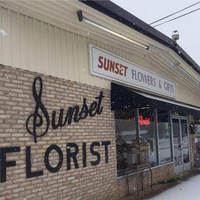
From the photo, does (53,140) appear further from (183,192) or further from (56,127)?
(183,192)

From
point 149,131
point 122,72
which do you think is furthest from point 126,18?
point 149,131

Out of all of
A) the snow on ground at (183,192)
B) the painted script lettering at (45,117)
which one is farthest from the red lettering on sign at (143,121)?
the painted script lettering at (45,117)

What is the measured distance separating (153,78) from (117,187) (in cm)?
414

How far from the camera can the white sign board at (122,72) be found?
6.58 meters

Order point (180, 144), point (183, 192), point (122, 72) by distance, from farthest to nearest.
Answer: point (180, 144), point (183, 192), point (122, 72)

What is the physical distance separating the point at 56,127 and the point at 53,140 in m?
0.26

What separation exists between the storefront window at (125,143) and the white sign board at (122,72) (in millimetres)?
989

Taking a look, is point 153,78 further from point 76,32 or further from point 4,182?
point 4,182

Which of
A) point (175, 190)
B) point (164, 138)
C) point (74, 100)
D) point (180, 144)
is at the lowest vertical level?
point (175, 190)

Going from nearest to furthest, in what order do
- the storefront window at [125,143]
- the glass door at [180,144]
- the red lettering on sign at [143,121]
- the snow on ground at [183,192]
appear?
the snow on ground at [183,192], the storefront window at [125,143], the red lettering on sign at [143,121], the glass door at [180,144]

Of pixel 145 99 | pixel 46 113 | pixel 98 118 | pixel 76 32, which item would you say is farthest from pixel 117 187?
pixel 76 32

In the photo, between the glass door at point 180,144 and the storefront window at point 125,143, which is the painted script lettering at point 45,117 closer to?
the storefront window at point 125,143

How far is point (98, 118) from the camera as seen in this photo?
6527 millimetres

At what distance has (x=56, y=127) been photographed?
5340 mm
